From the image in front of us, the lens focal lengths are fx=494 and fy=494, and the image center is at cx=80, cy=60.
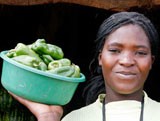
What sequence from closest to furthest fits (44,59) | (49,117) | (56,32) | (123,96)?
1. (49,117)
2. (123,96)
3. (44,59)
4. (56,32)

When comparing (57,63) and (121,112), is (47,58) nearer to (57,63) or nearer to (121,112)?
(57,63)

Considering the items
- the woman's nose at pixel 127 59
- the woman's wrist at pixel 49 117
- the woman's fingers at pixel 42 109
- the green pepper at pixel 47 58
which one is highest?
the woman's nose at pixel 127 59

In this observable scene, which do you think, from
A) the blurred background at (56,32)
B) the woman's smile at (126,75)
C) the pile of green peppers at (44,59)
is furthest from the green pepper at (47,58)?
the blurred background at (56,32)

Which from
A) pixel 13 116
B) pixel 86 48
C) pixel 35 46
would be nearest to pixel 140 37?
pixel 35 46

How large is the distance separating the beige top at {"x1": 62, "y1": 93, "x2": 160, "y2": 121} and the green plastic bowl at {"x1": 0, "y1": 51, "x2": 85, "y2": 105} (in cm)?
12

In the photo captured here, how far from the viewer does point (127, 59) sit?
1995mm

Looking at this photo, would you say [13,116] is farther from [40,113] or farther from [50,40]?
[40,113]

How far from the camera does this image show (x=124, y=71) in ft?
6.57

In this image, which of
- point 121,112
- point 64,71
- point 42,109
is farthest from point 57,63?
point 121,112

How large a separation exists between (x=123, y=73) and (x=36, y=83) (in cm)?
36

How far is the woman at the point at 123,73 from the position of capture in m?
2.01

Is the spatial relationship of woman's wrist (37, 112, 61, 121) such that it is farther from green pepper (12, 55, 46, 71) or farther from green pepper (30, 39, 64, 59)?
green pepper (30, 39, 64, 59)

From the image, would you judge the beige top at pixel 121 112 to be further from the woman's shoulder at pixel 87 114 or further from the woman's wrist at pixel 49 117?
the woman's wrist at pixel 49 117

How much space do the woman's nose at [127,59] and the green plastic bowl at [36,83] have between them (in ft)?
0.69
